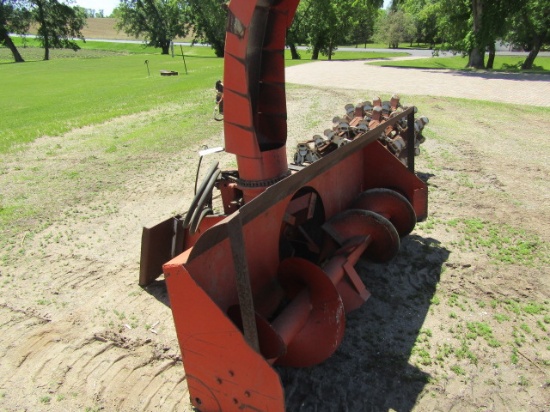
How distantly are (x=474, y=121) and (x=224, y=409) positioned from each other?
1040cm

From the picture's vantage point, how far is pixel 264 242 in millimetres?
3166

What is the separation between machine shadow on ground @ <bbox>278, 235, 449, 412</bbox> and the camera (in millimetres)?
2807

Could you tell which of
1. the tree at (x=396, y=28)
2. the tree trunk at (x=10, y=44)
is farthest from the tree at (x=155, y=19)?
the tree at (x=396, y=28)

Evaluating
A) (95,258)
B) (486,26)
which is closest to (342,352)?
(95,258)

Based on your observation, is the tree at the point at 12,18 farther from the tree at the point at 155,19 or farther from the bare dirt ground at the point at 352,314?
the bare dirt ground at the point at 352,314

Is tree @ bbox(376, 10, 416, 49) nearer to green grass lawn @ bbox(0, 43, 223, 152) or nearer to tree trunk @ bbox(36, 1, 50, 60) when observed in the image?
tree trunk @ bbox(36, 1, 50, 60)

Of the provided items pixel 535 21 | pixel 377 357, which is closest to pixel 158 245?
pixel 377 357

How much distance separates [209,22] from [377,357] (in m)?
49.9

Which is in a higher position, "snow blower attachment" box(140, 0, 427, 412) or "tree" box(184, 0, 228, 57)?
"tree" box(184, 0, 228, 57)

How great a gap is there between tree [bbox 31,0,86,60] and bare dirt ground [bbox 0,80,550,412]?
2196 inches

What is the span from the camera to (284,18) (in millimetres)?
3279

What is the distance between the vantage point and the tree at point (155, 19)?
58.4 m

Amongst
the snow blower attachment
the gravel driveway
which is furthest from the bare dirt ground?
the gravel driveway

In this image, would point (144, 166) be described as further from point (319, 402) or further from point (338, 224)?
point (319, 402)
